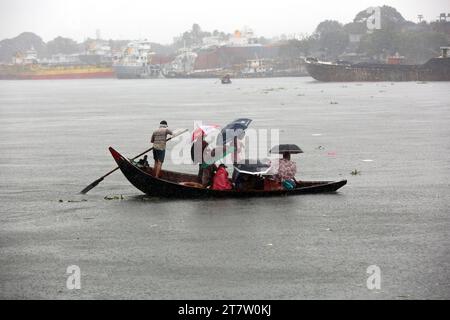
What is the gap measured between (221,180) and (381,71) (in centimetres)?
12200

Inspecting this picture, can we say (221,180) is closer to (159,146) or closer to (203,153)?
(203,153)

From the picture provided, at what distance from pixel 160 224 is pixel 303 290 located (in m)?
6.14

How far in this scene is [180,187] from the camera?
21344 millimetres

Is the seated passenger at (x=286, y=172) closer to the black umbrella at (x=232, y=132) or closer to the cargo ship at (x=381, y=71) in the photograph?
the black umbrella at (x=232, y=132)

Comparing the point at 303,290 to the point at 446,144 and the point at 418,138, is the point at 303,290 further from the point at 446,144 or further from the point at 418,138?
the point at 418,138

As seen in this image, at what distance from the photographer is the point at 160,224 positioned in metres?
18.6

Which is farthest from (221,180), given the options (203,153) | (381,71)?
(381,71)

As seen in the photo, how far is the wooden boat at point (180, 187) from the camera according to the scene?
69.4 feet

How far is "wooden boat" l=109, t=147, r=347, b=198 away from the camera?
21.1m

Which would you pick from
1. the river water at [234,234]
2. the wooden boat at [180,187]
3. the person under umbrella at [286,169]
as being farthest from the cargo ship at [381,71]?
the person under umbrella at [286,169]

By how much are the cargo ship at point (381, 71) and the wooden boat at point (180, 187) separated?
369ft

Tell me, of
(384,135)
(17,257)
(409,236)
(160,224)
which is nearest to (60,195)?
(160,224)

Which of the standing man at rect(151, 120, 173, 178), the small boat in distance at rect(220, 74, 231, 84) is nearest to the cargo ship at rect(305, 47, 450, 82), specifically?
the small boat in distance at rect(220, 74, 231, 84)

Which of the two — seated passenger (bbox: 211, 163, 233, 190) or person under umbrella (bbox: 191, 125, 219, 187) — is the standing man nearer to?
person under umbrella (bbox: 191, 125, 219, 187)
